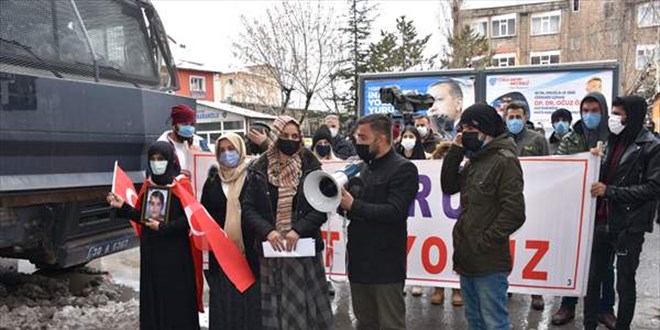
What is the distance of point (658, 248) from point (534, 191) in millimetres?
4112

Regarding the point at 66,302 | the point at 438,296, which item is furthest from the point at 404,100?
the point at 66,302

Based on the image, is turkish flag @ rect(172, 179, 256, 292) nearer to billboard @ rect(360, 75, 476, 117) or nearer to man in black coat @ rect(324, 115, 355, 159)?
man in black coat @ rect(324, 115, 355, 159)

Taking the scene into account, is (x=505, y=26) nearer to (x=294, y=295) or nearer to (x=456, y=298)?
(x=456, y=298)

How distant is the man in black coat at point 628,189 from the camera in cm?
395

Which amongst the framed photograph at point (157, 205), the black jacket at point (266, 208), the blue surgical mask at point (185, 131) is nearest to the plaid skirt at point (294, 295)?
the black jacket at point (266, 208)

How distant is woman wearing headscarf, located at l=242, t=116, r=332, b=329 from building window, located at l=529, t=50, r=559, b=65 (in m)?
39.2

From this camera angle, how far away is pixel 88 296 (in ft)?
18.8

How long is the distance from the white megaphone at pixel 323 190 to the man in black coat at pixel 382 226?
110 mm

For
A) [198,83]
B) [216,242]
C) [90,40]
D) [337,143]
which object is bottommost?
[216,242]

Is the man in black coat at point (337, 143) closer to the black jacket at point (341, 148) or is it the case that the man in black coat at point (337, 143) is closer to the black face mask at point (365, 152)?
the black jacket at point (341, 148)

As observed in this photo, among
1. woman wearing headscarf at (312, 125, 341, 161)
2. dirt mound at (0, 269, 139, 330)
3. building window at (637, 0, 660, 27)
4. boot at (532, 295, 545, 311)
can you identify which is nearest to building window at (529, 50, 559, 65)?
building window at (637, 0, 660, 27)

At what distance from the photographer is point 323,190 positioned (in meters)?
3.36

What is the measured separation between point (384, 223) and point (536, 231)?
80.4 inches

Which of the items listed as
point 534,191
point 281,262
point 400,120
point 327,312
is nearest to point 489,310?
point 327,312
